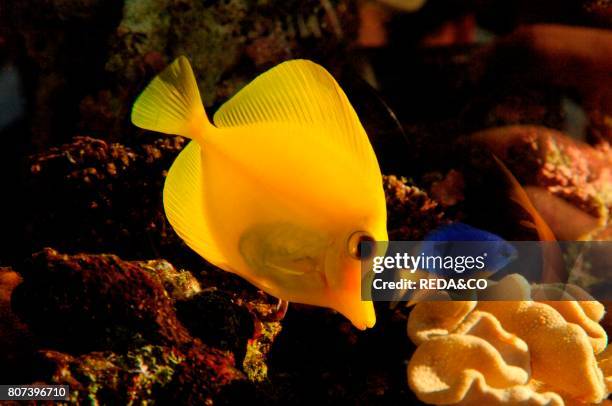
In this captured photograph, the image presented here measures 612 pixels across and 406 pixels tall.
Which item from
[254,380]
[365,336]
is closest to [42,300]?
[254,380]

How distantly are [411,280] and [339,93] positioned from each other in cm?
41

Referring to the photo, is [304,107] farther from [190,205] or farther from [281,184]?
[190,205]

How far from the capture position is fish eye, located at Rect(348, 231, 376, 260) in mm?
811

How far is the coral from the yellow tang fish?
0.55 feet

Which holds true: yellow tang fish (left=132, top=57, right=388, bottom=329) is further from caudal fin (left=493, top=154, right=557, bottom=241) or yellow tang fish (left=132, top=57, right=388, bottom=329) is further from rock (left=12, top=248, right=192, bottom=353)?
caudal fin (left=493, top=154, right=557, bottom=241)

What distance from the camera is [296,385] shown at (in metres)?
1.03

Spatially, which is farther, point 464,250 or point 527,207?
point 527,207

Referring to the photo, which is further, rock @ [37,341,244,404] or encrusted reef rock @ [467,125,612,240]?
encrusted reef rock @ [467,125,612,240]

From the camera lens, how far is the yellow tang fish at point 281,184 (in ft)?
2.73

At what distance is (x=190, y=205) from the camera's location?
982 mm

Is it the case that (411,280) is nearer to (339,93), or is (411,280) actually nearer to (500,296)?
(500,296)

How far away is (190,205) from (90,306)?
0.26 metres

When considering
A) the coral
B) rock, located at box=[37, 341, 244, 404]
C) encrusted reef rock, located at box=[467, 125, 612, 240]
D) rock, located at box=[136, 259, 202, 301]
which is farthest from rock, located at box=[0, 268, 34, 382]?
encrusted reef rock, located at box=[467, 125, 612, 240]

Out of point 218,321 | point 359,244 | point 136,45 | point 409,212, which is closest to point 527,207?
point 409,212
